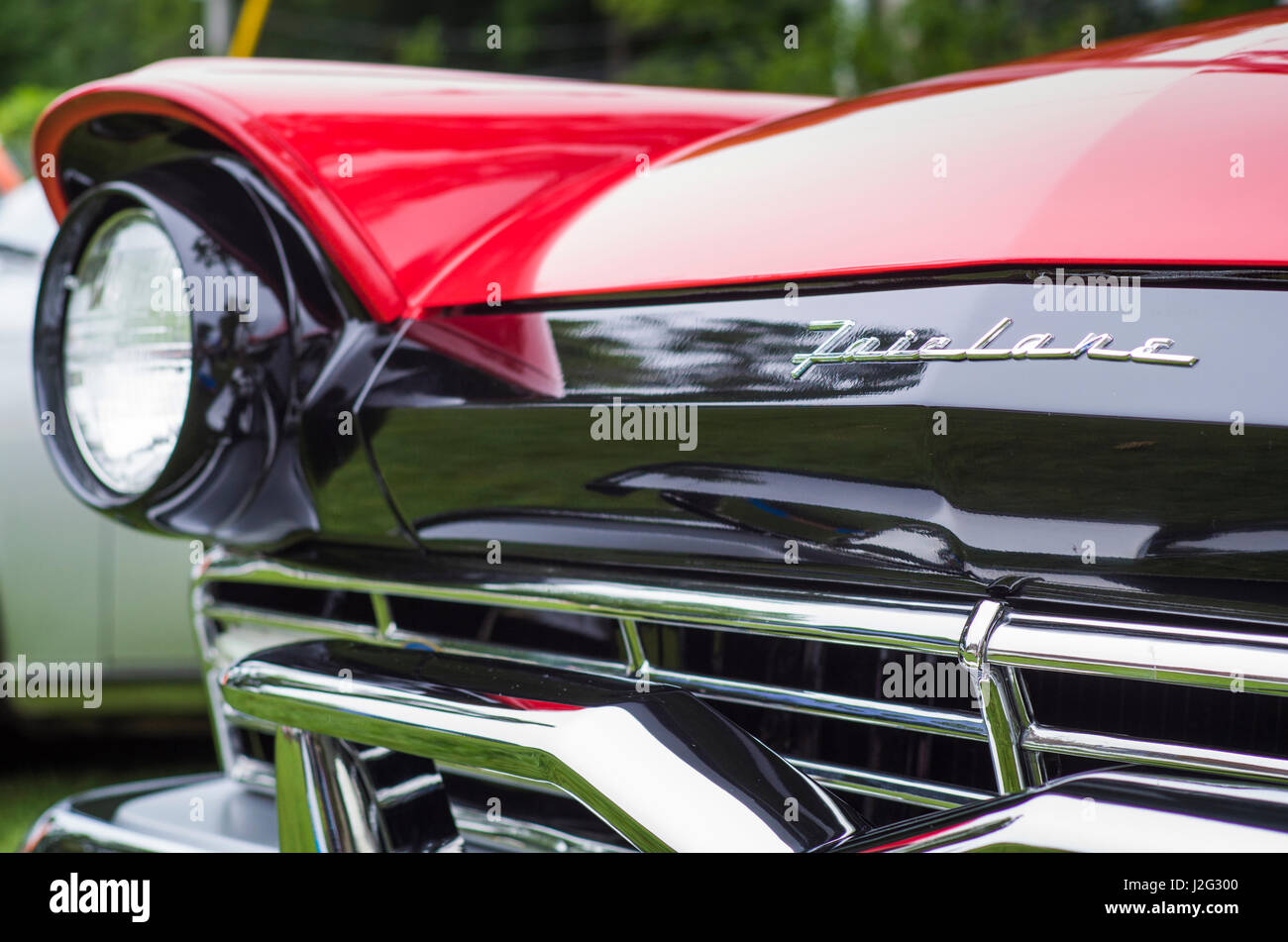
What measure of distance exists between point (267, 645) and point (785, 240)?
0.86m

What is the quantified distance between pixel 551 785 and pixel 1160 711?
50 cm

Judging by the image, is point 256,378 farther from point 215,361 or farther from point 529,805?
point 529,805

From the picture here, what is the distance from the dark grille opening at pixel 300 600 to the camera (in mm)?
1540

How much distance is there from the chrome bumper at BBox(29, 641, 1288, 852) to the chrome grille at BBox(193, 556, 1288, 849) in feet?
0.14

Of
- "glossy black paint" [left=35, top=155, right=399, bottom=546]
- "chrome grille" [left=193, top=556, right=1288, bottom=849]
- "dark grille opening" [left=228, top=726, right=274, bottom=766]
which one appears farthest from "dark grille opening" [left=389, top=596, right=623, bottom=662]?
"dark grille opening" [left=228, top=726, right=274, bottom=766]

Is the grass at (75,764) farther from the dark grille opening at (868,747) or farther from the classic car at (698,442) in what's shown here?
the dark grille opening at (868,747)

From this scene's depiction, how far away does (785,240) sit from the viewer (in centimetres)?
109

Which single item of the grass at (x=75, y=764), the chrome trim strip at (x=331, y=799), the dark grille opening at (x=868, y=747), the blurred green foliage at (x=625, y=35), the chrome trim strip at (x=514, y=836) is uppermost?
the blurred green foliage at (x=625, y=35)

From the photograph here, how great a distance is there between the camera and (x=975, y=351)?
94 cm

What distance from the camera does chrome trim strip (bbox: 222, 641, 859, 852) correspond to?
1064mm

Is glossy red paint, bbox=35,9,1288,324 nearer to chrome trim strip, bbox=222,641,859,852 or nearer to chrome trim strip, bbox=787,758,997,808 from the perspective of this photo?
chrome trim strip, bbox=222,641,859,852

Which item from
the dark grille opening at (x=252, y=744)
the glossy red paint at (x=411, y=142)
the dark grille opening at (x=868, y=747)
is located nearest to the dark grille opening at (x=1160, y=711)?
the dark grille opening at (x=868, y=747)

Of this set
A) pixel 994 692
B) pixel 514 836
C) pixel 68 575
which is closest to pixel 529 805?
pixel 514 836
